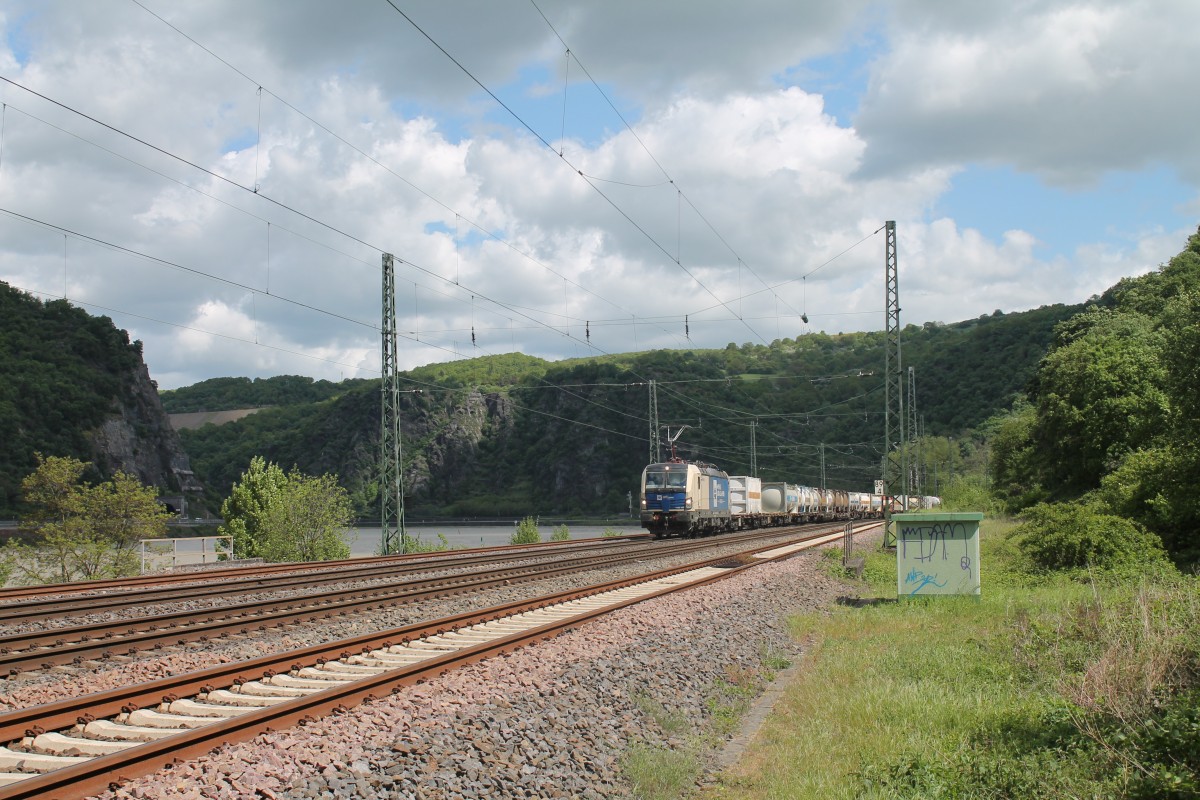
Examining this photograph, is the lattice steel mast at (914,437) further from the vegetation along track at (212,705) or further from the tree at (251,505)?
the vegetation along track at (212,705)

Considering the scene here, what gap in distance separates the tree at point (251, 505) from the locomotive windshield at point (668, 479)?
615 inches

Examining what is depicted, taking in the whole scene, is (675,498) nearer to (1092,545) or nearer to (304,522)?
(304,522)

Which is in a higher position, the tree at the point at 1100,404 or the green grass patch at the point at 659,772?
the tree at the point at 1100,404

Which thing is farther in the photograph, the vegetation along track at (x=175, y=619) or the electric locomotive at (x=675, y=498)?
the electric locomotive at (x=675, y=498)

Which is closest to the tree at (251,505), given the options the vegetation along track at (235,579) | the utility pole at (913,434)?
the vegetation along track at (235,579)

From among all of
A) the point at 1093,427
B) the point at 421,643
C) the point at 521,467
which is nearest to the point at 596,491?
the point at 521,467

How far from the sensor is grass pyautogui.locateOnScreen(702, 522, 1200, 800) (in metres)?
6.60

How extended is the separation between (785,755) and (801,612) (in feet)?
31.0

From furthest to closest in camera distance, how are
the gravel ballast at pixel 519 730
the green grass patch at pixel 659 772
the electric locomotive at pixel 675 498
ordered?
1. the electric locomotive at pixel 675 498
2. the green grass patch at pixel 659 772
3. the gravel ballast at pixel 519 730

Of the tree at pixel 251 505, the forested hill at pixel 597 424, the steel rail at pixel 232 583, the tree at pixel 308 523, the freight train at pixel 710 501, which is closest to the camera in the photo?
the steel rail at pixel 232 583

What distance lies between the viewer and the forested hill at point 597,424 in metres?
107

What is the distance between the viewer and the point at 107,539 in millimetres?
31547

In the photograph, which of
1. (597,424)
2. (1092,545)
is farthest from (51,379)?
(1092,545)

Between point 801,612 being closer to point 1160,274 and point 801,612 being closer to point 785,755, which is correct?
point 785,755
